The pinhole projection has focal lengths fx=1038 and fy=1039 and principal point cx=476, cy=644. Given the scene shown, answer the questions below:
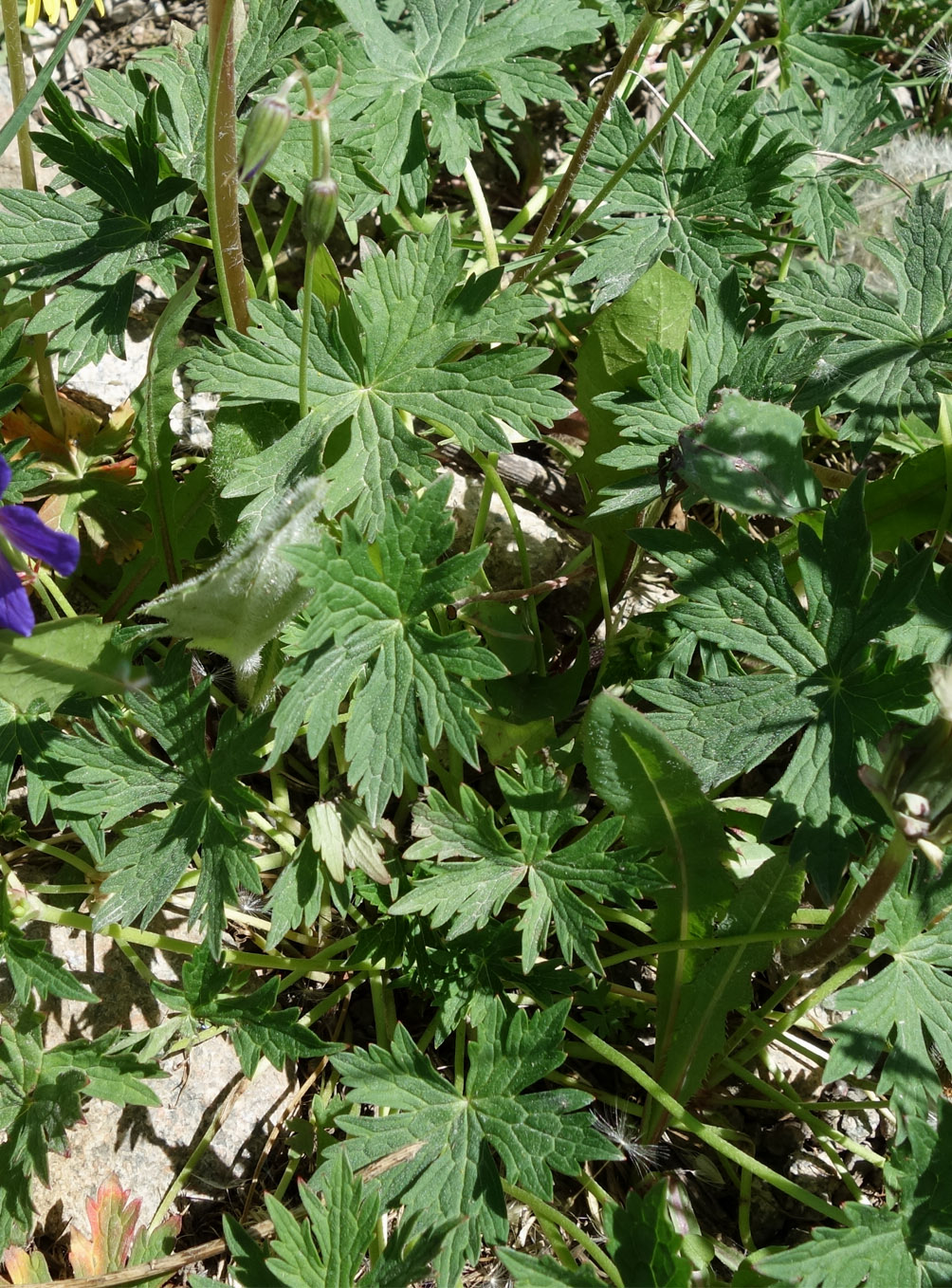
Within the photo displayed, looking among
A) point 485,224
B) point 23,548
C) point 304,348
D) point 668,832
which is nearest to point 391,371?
point 304,348

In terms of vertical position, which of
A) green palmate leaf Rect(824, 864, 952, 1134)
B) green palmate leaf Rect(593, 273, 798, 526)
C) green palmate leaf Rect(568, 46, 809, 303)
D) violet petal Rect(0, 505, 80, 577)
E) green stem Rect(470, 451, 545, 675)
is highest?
green palmate leaf Rect(568, 46, 809, 303)

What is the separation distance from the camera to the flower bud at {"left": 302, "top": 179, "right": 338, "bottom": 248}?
1677 mm

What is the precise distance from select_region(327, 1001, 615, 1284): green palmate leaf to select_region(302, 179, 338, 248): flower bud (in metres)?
1.42

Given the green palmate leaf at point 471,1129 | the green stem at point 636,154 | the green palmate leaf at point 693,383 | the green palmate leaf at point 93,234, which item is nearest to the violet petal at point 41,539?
the green palmate leaf at point 93,234

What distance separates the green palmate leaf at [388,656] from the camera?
184cm

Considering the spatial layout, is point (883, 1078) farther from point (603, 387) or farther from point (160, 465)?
point (160, 465)

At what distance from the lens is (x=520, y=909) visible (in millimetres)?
2391

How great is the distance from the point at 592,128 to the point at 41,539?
5.78ft

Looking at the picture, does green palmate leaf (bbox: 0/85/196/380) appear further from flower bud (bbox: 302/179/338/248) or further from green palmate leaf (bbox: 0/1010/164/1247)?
green palmate leaf (bbox: 0/1010/164/1247)

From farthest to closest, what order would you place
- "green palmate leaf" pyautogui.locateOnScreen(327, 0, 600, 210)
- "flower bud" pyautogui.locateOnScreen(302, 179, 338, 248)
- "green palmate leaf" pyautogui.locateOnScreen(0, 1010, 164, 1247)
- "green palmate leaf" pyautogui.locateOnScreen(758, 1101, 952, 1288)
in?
"green palmate leaf" pyautogui.locateOnScreen(327, 0, 600, 210) → "green palmate leaf" pyautogui.locateOnScreen(0, 1010, 164, 1247) → "green palmate leaf" pyautogui.locateOnScreen(758, 1101, 952, 1288) → "flower bud" pyautogui.locateOnScreen(302, 179, 338, 248)

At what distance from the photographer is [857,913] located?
2000 mm

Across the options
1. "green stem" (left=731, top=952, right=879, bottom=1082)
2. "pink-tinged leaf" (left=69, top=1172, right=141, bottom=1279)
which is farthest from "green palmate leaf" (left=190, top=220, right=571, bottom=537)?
"pink-tinged leaf" (left=69, top=1172, right=141, bottom=1279)

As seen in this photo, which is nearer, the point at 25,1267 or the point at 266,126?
the point at 266,126

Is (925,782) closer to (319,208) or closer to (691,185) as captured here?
(319,208)
